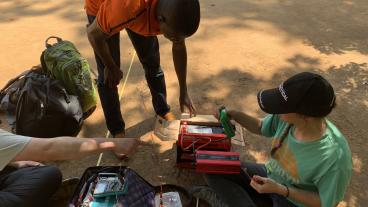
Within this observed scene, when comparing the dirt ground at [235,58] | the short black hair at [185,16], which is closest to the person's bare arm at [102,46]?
the short black hair at [185,16]

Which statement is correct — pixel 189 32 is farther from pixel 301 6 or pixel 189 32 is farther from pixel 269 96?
pixel 301 6

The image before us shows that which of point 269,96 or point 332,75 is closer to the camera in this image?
point 269,96

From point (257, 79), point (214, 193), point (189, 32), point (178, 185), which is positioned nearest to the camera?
point (189, 32)

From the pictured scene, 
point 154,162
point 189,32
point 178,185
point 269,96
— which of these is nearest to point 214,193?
point 178,185

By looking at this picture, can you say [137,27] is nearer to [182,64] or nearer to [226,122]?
[182,64]

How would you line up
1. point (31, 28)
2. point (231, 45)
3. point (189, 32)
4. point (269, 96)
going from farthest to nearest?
point (31, 28), point (231, 45), point (189, 32), point (269, 96)

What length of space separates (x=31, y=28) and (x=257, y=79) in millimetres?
3063

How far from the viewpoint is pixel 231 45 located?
4.50 meters

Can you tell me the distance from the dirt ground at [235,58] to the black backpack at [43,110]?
28 centimetres

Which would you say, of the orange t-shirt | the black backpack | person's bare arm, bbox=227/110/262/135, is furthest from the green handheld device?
the black backpack

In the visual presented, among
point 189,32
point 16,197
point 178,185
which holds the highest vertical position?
point 189,32

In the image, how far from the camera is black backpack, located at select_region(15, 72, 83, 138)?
2924mm

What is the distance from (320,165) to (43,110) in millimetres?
2076

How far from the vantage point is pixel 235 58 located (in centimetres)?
424
